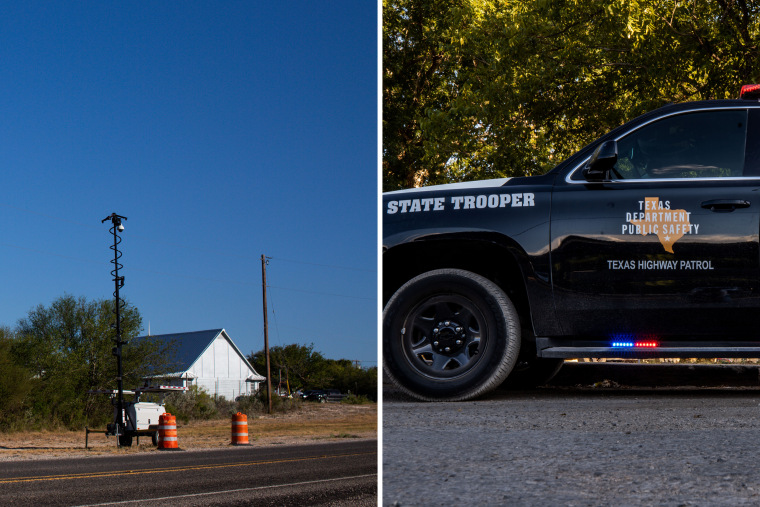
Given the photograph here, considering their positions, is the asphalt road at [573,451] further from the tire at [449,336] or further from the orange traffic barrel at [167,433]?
the orange traffic barrel at [167,433]

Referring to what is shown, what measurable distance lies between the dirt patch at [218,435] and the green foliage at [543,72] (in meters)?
4.71

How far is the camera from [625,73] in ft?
39.6

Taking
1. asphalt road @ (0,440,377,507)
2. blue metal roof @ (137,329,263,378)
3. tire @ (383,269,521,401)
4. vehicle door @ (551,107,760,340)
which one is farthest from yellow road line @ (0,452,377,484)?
blue metal roof @ (137,329,263,378)

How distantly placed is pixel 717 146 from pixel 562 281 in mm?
1377

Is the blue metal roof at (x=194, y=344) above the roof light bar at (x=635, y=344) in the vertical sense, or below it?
below

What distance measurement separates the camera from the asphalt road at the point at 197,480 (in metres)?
9.67

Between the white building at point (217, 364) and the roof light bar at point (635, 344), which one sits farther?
the white building at point (217, 364)

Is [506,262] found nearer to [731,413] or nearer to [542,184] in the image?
[542,184]

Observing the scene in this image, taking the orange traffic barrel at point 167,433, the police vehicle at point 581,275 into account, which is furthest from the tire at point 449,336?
the orange traffic barrel at point 167,433

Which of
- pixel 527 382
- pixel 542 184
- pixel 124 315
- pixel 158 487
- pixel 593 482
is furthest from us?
pixel 124 315

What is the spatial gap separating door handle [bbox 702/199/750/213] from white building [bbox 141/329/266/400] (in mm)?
60384

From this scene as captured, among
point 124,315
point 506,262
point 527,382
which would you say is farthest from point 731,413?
point 124,315

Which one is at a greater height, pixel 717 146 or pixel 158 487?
pixel 717 146

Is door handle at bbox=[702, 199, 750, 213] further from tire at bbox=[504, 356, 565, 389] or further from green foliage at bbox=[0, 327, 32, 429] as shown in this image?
green foliage at bbox=[0, 327, 32, 429]
